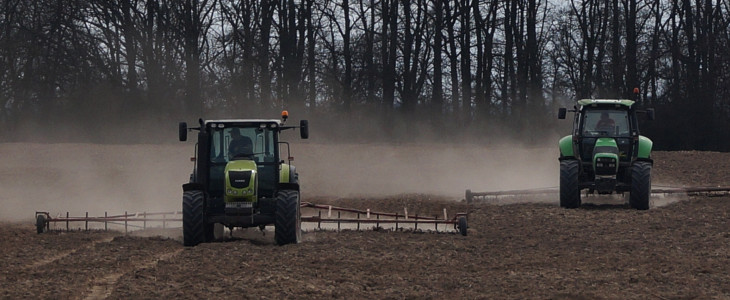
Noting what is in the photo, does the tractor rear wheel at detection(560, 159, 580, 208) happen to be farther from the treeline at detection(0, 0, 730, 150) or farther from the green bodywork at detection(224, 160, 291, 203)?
the treeline at detection(0, 0, 730, 150)

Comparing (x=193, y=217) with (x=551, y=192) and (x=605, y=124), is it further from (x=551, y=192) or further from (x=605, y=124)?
(x=551, y=192)

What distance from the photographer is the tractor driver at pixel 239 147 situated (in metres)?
17.4

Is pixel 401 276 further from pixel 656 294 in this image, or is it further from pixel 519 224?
pixel 519 224

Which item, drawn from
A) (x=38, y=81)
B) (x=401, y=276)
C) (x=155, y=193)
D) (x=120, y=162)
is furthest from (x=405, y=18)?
(x=401, y=276)

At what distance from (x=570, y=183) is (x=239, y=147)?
9.01m

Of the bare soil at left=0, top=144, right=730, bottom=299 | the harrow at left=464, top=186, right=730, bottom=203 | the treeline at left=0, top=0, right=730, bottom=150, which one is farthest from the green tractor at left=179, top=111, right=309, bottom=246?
the treeline at left=0, top=0, right=730, bottom=150

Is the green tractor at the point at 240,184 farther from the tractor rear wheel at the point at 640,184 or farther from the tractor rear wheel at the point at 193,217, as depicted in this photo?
the tractor rear wheel at the point at 640,184

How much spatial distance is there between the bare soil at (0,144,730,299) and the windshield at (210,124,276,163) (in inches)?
56.1

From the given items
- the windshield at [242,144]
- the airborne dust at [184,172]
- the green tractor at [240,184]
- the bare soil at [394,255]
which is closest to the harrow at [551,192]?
the bare soil at [394,255]

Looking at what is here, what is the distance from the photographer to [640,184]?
23.1 metres

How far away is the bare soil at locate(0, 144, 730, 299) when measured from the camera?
11883 mm

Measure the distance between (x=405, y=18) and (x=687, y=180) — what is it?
2516 centimetres

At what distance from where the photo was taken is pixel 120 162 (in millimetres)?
38375

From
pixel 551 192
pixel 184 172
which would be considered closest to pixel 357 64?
pixel 184 172
